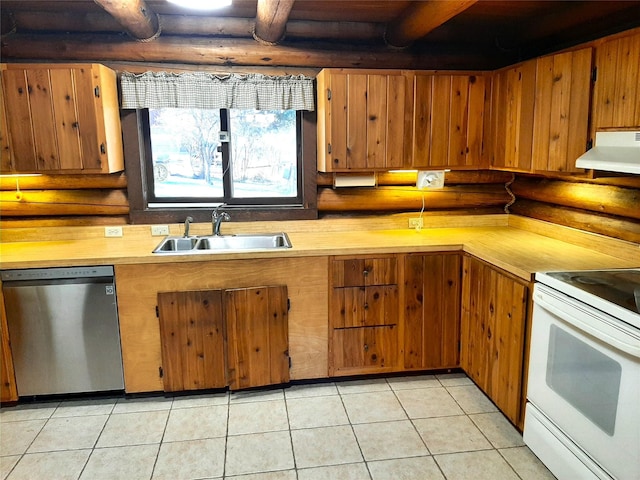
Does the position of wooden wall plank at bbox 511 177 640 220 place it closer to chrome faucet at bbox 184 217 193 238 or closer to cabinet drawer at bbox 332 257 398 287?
cabinet drawer at bbox 332 257 398 287

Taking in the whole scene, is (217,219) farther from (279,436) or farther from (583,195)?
(583,195)

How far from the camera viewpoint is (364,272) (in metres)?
2.96

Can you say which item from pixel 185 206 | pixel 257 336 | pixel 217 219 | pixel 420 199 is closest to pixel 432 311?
pixel 420 199

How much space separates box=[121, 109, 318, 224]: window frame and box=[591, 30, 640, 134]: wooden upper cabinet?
1.76m

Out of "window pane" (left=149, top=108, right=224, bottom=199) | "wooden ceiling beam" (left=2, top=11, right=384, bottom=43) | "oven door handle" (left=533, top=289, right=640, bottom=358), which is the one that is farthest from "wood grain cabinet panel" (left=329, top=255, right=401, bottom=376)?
"wooden ceiling beam" (left=2, top=11, right=384, bottom=43)

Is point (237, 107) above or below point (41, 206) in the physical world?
above

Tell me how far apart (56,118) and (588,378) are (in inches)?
126

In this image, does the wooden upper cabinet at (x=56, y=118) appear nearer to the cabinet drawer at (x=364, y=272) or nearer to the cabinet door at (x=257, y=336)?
the cabinet door at (x=257, y=336)

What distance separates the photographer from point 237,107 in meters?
3.17

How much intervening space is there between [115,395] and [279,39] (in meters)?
2.58

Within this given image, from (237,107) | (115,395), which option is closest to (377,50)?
(237,107)

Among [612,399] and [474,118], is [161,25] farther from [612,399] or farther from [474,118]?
[612,399]

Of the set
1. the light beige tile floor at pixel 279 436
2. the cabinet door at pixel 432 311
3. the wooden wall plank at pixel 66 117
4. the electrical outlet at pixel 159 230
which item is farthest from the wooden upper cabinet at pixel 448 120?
the wooden wall plank at pixel 66 117

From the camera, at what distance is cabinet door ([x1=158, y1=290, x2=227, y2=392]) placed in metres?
2.80
